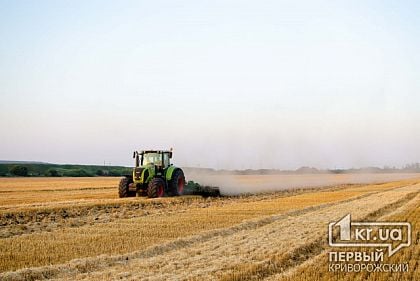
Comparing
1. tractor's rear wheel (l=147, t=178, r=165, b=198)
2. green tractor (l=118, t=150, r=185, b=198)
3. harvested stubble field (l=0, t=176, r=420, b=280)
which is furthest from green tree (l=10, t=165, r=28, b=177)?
harvested stubble field (l=0, t=176, r=420, b=280)

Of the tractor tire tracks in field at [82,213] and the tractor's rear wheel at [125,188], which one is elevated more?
the tractor's rear wheel at [125,188]

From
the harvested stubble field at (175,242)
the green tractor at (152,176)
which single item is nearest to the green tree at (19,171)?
the green tractor at (152,176)

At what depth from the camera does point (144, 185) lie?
95.2 feet

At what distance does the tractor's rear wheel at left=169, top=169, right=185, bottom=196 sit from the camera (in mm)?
29859

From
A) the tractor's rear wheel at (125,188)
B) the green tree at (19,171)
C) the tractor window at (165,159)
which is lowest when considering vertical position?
the tractor's rear wheel at (125,188)

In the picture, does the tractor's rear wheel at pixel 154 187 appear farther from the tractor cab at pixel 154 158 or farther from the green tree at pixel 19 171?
the green tree at pixel 19 171

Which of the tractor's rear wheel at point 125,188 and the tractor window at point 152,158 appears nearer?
the tractor's rear wheel at point 125,188

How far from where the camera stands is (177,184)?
30.2m

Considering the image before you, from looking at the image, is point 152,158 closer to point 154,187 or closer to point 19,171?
point 154,187

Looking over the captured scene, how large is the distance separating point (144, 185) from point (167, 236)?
538 inches

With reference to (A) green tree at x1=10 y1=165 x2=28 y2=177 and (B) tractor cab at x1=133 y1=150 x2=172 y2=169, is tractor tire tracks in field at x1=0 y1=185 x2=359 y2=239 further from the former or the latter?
(A) green tree at x1=10 y1=165 x2=28 y2=177

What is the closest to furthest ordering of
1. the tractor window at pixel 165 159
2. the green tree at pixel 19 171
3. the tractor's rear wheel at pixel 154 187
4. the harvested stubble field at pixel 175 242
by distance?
the harvested stubble field at pixel 175 242, the tractor's rear wheel at pixel 154 187, the tractor window at pixel 165 159, the green tree at pixel 19 171

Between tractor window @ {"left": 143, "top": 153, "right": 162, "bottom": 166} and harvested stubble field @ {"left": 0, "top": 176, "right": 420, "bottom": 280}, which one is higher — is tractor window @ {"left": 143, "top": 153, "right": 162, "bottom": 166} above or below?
above

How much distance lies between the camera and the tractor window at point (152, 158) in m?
29.7
